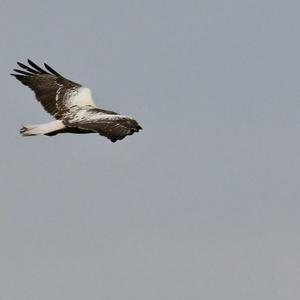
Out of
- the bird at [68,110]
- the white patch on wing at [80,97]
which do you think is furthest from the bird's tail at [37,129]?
the white patch on wing at [80,97]

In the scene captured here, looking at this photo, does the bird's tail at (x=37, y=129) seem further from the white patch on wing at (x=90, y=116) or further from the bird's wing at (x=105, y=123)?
the white patch on wing at (x=90, y=116)

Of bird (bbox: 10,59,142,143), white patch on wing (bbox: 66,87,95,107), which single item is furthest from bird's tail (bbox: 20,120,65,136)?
white patch on wing (bbox: 66,87,95,107)

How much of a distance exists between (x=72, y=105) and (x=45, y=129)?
241 centimetres

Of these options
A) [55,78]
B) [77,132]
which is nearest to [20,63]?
[55,78]

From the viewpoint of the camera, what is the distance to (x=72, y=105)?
1602 inches

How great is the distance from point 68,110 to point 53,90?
6.37 feet

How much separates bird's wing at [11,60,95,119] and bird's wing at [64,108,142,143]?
1.22 metres

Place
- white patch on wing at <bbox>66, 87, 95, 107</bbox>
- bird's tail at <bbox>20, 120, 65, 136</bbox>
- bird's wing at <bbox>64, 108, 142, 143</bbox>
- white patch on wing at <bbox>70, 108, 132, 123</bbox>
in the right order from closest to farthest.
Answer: bird's wing at <bbox>64, 108, 142, 143</bbox>
white patch on wing at <bbox>70, 108, 132, 123</bbox>
bird's tail at <bbox>20, 120, 65, 136</bbox>
white patch on wing at <bbox>66, 87, 95, 107</bbox>

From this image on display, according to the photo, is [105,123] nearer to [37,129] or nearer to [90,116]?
[90,116]

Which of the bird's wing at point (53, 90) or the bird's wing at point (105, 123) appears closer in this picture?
the bird's wing at point (105, 123)

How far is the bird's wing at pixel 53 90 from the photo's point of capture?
134 feet

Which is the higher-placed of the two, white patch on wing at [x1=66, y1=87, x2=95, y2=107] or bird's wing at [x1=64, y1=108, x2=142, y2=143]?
white patch on wing at [x1=66, y1=87, x2=95, y2=107]

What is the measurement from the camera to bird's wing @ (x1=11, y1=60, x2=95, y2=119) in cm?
4091

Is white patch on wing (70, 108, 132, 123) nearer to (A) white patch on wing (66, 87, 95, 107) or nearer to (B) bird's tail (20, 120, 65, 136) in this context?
(B) bird's tail (20, 120, 65, 136)
